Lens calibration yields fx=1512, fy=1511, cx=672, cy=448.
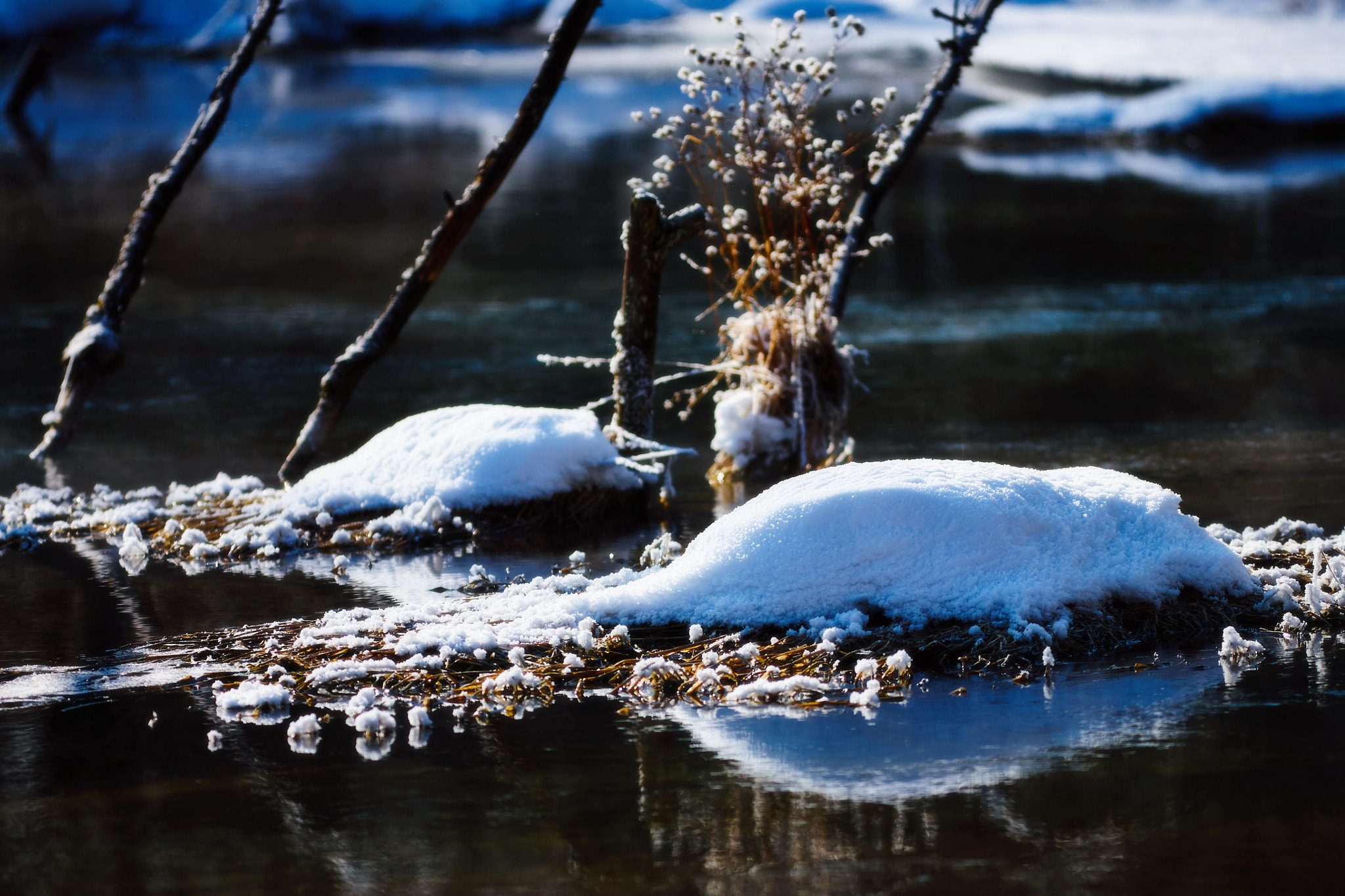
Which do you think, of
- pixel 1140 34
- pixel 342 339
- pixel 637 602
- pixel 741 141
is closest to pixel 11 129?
pixel 342 339

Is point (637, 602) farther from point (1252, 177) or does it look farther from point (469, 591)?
point (1252, 177)

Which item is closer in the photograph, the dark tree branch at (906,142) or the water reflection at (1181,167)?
the dark tree branch at (906,142)

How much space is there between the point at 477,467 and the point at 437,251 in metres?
1.32

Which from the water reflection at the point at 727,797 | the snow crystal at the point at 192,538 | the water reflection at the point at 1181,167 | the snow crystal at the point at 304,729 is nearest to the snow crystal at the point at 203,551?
the snow crystal at the point at 192,538

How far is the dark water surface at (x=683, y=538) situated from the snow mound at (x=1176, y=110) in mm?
4889

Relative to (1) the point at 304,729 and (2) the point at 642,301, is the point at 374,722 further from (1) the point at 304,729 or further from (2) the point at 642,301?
(2) the point at 642,301

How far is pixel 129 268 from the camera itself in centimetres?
759

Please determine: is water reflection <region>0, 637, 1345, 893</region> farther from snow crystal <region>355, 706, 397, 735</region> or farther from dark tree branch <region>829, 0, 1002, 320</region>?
dark tree branch <region>829, 0, 1002, 320</region>

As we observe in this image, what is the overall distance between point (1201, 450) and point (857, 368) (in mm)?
2580

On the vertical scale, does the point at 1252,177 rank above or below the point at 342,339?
above

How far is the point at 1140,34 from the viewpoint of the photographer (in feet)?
108

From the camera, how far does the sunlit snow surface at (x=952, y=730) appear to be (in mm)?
3488

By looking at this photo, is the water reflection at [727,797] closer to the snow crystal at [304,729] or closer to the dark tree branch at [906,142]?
the snow crystal at [304,729]

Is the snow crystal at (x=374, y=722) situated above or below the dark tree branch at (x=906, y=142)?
below
